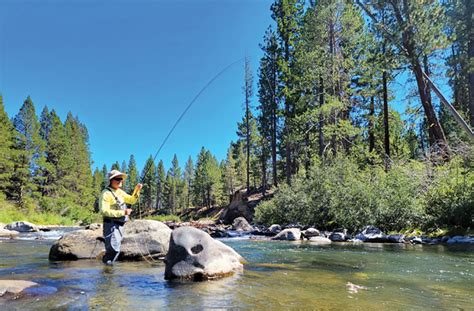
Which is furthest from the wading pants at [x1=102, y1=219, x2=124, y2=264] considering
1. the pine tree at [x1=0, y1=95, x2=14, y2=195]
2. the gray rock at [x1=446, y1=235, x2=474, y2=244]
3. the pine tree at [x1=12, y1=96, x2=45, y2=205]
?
the pine tree at [x1=12, y1=96, x2=45, y2=205]

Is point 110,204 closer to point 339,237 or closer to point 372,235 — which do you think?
point 339,237

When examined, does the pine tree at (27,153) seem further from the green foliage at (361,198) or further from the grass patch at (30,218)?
the green foliage at (361,198)

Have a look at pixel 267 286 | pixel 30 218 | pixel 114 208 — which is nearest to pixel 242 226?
pixel 114 208

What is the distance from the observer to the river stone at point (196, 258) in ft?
19.7

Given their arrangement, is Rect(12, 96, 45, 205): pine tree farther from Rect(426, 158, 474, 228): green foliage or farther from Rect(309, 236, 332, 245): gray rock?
Rect(426, 158, 474, 228): green foliage

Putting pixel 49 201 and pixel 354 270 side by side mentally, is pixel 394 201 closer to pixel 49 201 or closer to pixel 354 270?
pixel 354 270

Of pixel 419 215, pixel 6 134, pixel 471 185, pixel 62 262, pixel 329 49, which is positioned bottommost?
pixel 62 262

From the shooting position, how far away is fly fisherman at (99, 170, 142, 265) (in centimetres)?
682

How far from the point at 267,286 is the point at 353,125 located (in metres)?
26.4

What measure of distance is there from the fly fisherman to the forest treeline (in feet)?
3.79

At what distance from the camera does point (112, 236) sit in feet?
23.5

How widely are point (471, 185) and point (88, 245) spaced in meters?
12.8

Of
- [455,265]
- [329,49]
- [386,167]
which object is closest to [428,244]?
[455,265]

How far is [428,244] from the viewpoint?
12.2 m
